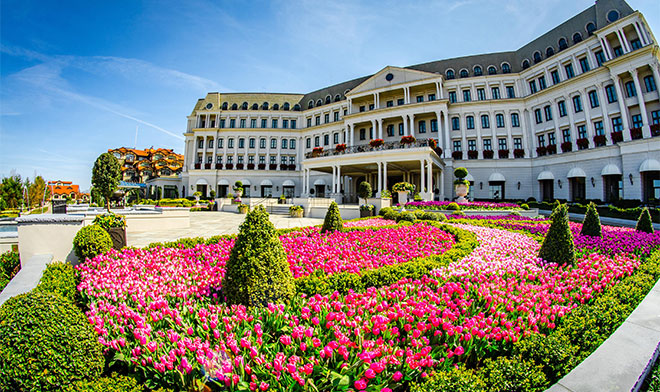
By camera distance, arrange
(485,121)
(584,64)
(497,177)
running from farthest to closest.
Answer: (485,121)
(497,177)
(584,64)

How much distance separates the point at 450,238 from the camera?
9.77 metres

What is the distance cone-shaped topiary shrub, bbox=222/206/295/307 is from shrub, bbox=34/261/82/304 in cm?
256

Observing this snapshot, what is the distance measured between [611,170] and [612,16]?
16.3 meters

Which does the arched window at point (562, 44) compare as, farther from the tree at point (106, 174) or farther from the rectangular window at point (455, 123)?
the tree at point (106, 174)

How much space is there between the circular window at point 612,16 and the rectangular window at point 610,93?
7087 mm

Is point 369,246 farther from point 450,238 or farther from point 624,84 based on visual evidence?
point 624,84

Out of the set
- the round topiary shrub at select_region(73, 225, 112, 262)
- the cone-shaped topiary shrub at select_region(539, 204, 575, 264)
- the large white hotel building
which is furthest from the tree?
the large white hotel building

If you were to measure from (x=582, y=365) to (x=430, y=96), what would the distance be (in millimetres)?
39715

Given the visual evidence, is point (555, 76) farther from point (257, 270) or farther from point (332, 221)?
point (257, 270)

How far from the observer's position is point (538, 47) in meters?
35.5

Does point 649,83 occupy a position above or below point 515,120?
above

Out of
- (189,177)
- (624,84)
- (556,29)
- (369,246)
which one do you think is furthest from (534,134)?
(189,177)

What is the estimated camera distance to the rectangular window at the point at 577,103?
29797mm

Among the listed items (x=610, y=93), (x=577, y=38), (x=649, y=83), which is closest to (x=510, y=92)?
(x=577, y=38)
